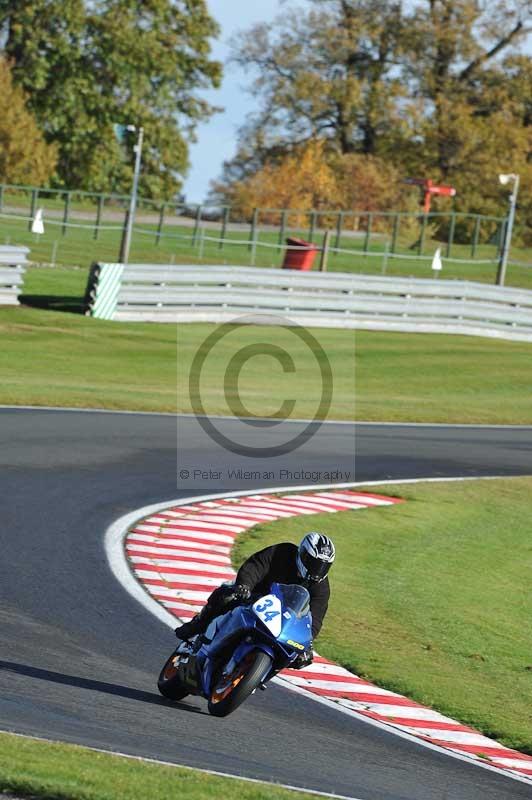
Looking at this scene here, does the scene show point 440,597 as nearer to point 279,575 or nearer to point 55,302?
point 279,575

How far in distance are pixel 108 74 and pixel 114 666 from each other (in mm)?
60540

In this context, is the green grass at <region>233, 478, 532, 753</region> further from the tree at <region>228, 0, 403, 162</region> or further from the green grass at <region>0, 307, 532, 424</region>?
the tree at <region>228, 0, 403, 162</region>

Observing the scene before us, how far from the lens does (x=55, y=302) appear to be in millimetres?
31938

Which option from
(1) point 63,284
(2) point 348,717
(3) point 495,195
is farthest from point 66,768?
(3) point 495,195

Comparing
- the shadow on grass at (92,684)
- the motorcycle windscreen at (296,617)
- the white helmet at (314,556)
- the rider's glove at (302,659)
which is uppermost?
the white helmet at (314,556)

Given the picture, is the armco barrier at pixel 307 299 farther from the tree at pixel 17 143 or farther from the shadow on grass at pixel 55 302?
the tree at pixel 17 143

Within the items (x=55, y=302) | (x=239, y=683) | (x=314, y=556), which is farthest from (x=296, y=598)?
(x=55, y=302)

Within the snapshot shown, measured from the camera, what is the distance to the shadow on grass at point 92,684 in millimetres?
8859

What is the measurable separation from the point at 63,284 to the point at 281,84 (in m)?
37.1

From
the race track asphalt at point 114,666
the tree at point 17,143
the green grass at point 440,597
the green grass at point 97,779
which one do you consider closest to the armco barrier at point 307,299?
the race track asphalt at point 114,666

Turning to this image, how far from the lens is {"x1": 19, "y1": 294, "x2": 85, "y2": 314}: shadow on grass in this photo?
3162 centimetres

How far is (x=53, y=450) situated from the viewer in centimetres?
1811

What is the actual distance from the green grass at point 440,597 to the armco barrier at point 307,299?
46.3 feet

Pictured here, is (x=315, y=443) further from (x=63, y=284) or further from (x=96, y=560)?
(x=63, y=284)
